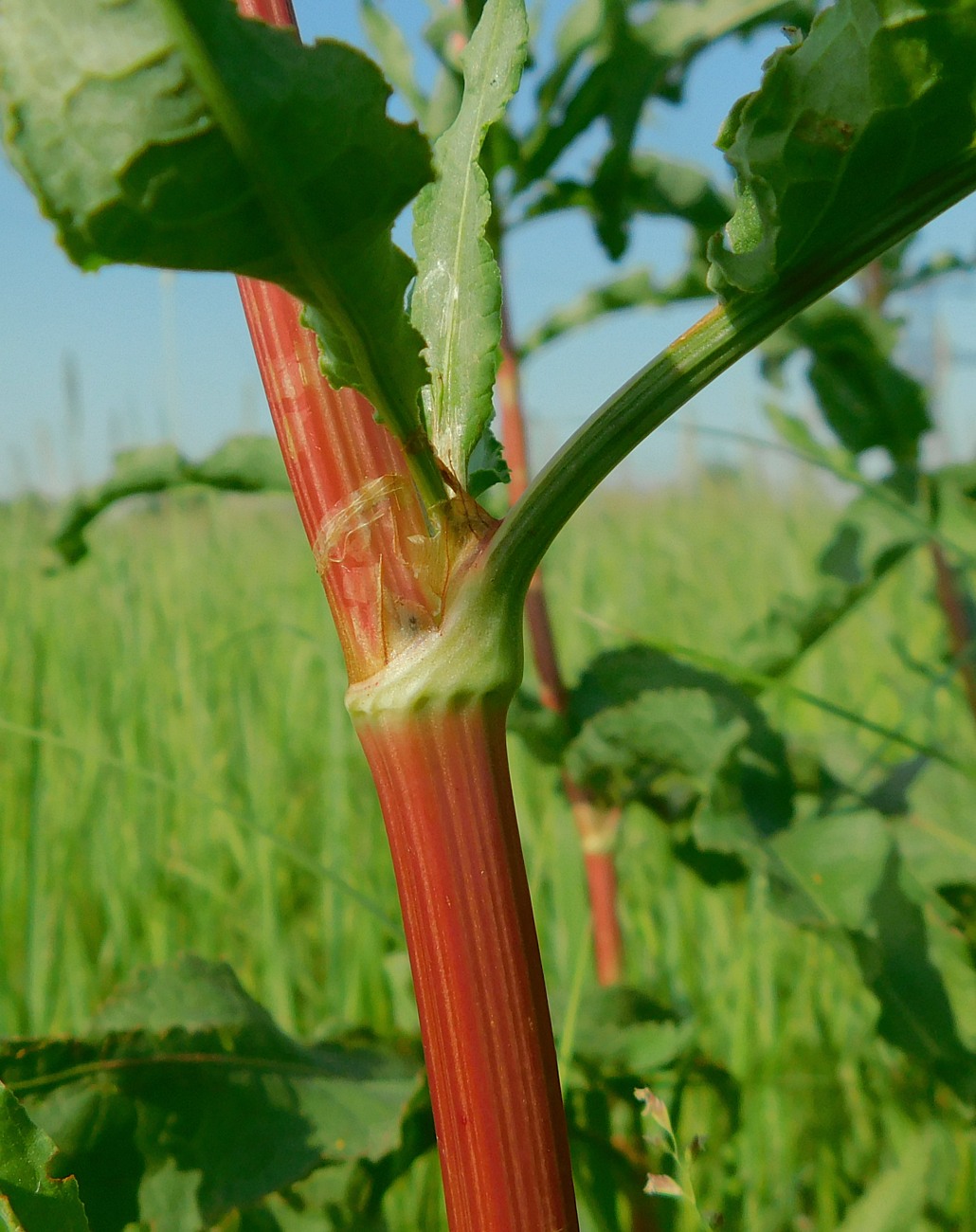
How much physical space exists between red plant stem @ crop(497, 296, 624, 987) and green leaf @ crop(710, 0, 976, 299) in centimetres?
47

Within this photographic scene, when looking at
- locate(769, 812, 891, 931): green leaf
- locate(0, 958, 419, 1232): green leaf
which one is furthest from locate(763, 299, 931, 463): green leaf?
locate(0, 958, 419, 1232): green leaf

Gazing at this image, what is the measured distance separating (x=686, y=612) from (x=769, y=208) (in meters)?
1.99

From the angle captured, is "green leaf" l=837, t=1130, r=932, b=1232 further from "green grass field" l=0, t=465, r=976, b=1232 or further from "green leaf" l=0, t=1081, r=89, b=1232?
"green leaf" l=0, t=1081, r=89, b=1232

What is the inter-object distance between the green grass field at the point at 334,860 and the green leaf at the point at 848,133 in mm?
408

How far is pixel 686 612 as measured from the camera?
2342 millimetres

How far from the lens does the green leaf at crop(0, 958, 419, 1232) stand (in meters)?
0.54

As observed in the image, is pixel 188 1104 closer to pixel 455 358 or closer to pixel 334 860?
pixel 455 358

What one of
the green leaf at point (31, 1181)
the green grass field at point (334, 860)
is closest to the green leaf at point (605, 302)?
the green grass field at point (334, 860)

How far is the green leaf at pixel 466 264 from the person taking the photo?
0.41 meters

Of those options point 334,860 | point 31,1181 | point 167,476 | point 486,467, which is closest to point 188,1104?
point 31,1181

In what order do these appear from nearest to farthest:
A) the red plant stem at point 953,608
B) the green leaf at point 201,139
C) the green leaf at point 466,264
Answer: the green leaf at point 201,139 → the green leaf at point 466,264 → the red plant stem at point 953,608

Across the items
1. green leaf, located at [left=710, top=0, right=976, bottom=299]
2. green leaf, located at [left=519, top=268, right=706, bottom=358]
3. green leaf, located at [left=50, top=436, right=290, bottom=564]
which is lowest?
green leaf, located at [left=710, top=0, right=976, bottom=299]

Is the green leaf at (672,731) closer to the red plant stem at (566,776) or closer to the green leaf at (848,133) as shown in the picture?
the red plant stem at (566,776)

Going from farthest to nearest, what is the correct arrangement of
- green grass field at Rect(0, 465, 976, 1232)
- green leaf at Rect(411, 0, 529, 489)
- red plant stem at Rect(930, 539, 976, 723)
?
red plant stem at Rect(930, 539, 976, 723) → green grass field at Rect(0, 465, 976, 1232) → green leaf at Rect(411, 0, 529, 489)
